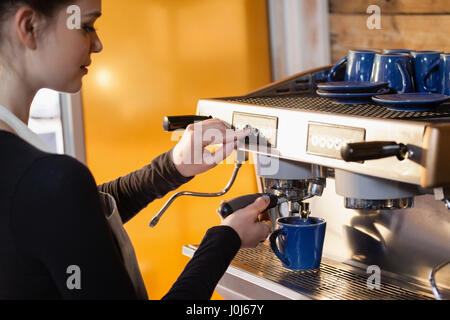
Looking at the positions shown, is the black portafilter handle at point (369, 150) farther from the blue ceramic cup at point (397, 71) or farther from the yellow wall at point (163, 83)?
the yellow wall at point (163, 83)

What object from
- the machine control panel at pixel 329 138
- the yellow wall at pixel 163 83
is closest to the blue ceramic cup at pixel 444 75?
the machine control panel at pixel 329 138

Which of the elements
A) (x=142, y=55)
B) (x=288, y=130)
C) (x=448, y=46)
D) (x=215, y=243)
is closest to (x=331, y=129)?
(x=288, y=130)

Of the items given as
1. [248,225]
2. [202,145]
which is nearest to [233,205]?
[248,225]

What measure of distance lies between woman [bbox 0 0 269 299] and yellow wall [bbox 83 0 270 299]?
1181 mm

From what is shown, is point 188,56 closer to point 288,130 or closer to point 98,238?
point 288,130

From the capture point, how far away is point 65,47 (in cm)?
86

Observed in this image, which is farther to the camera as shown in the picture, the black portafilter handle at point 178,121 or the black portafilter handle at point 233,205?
the black portafilter handle at point 178,121

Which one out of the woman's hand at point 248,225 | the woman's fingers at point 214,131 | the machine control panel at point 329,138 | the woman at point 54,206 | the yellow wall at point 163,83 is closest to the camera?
the woman at point 54,206

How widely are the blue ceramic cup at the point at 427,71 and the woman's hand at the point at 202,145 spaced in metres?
0.30

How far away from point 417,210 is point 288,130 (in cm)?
30

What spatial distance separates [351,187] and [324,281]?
203mm

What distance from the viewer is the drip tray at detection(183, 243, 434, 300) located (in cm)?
101

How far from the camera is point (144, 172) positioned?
1.25m

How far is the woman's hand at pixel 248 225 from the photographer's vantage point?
978 mm
